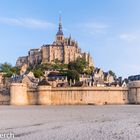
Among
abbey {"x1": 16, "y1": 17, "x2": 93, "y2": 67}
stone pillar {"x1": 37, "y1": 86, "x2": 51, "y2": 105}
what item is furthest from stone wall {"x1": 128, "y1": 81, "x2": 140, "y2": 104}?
abbey {"x1": 16, "y1": 17, "x2": 93, "y2": 67}

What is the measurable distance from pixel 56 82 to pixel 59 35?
48618mm

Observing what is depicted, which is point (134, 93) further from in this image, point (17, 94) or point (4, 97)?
point (4, 97)

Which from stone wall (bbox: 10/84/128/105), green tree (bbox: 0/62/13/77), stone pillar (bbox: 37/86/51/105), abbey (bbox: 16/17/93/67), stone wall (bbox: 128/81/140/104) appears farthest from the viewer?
abbey (bbox: 16/17/93/67)

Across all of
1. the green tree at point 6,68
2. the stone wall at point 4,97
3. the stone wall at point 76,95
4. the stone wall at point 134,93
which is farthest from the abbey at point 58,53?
the stone wall at point 134,93

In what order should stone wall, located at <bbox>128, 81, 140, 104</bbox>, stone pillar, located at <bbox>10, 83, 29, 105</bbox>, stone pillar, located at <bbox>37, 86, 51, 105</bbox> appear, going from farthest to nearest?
stone pillar, located at <bbox>37, 86, 51, 105</bbox> < stone pillar, located at <bbox>10, 83, 29, 105</bbox> < stone wall, located at <bbox>128, 81, 140, 104</bbox>

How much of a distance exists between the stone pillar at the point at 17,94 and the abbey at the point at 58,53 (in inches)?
1817

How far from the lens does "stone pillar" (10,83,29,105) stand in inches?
2564

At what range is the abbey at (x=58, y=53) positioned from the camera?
114 m

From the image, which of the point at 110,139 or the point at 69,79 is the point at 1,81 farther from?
the point at 110,139

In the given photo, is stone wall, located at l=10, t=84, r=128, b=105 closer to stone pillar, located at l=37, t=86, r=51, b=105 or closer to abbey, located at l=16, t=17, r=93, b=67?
stone pillar, located at l=37, t=86, r=51, b=105

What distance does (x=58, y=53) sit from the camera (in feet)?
376

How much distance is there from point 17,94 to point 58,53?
50.3 m

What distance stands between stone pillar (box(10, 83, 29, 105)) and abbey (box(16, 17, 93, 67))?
4615 cm

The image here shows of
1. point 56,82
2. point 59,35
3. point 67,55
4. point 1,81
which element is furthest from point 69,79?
point 59,35
